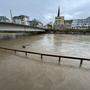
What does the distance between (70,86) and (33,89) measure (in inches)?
73.3

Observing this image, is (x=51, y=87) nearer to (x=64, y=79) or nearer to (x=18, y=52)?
(x=64, y=79)

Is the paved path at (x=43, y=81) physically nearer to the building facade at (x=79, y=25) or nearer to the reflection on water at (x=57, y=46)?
the reflection on water at (x=57, y=46)

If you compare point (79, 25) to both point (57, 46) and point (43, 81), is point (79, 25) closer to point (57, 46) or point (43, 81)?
point (57, 46)

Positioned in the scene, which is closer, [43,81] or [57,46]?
[43,81]

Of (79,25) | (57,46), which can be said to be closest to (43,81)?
(57,46)

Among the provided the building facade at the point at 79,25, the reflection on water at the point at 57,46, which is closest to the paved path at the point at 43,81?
the reflection on water at the point at 57,46

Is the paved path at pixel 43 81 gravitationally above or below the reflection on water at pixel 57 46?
above

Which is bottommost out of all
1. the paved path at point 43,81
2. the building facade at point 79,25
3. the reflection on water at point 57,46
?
the reflection on water at point 57,46

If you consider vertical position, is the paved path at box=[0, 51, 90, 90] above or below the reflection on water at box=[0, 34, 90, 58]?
above

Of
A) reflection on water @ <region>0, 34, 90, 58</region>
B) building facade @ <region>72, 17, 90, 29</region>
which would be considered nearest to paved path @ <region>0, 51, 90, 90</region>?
reflection on water @ <region>0, 34, 90, 58</region>

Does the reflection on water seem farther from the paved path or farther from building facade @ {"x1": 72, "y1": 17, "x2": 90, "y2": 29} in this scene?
building facade @ {"x1": 72, "y1": 17, "x2": 90, "y2": 29}

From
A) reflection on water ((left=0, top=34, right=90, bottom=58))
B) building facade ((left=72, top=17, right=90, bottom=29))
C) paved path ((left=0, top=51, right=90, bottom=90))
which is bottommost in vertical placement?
reflection on water ((left=0, top=34, right=90, bottom=58))

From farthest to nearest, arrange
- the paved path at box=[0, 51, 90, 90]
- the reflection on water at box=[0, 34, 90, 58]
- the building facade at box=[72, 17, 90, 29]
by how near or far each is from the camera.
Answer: the building facade at box=[72, 17, 90, 29] < the reflection on water at box=[0, 34, 90, 58] < the paved path at box=[0, 51, 90, 90]

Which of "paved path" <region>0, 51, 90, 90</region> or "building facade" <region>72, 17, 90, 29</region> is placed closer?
"paved path" <region>0, 51, 90, 90</region>
